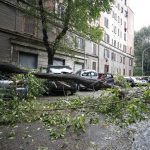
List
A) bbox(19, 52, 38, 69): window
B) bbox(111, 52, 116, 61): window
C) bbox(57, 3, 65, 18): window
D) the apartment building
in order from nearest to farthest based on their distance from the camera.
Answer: bbox(57, 3, 65, 18): window
bbox(19, 52, 38, 69): window
the apartment building
bbox(111, 52, 116, 61): window

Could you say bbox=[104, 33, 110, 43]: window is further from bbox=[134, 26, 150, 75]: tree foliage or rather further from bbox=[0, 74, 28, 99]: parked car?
bbox=[0, 74, 28, 99]: parked car

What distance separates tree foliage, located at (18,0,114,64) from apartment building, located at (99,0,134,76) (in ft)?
69.4

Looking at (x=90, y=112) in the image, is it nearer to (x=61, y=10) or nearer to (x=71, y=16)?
(x=71, y=16)

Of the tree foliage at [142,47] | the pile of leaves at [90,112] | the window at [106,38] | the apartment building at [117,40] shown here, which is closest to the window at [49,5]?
the apartment building at [117,40]

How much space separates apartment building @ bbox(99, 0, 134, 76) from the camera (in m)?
51.7

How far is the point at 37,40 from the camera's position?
30688 millimetres

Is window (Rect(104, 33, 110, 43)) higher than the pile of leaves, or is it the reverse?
window (Rect(104, 33, 110, 43))

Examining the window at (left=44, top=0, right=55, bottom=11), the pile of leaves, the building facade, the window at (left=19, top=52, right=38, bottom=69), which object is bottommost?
the pile of leaves

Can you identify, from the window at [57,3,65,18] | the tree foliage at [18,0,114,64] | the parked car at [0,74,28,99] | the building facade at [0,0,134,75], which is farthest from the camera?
the window at [57,3,65,18]

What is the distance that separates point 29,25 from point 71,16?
5658mm

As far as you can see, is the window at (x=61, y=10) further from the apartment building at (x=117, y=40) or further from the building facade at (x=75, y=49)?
the apartment building at (x=117, y=40)

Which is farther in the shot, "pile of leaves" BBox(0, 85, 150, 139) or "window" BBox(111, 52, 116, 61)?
"window" BBox(111, 52, 116, 61)

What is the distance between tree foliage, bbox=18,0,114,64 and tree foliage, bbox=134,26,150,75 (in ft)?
145

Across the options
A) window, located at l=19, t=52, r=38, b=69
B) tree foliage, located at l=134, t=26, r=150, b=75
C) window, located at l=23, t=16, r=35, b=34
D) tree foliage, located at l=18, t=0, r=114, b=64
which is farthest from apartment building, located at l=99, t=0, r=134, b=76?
tree foliage, located at l=18, t=0, r=114, b=64
